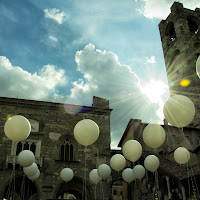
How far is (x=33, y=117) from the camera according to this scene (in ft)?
54.1

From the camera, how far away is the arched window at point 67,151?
1600cm

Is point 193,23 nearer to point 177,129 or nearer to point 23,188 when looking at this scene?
point 177,129

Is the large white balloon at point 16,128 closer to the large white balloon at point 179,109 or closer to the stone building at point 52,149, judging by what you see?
the large white balloon at point 179,109

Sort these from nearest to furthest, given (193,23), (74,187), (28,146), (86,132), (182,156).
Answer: (86,132) < (182,156) < (28,146) < (74,187) < (193,23)

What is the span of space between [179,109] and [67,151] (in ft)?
37.5

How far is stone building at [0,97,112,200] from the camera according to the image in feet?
48.1

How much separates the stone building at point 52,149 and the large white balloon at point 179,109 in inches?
393

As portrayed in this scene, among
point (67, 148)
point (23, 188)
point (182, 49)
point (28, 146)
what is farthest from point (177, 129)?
point (23, 188)

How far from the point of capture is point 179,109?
6504 mm

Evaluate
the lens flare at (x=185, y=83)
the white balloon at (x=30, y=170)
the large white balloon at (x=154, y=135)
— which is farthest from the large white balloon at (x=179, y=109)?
the lens flare at (x=185, y=83)

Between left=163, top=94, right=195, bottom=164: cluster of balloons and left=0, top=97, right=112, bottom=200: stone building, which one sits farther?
left=0, top=97, right=112, bottom=200: stone building

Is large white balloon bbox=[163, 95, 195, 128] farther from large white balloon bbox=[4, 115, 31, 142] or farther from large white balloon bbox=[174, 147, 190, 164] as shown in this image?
large white balloon bbox=[4, 115, 31, 142]

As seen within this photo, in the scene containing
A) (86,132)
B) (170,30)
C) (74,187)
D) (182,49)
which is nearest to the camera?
(86,132)

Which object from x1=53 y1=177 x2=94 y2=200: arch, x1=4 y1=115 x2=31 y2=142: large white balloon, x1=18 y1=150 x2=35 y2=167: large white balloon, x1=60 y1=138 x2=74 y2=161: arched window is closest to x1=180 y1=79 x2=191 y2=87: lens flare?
x1=60 y1=138 x2=74 y2=161: arched window
